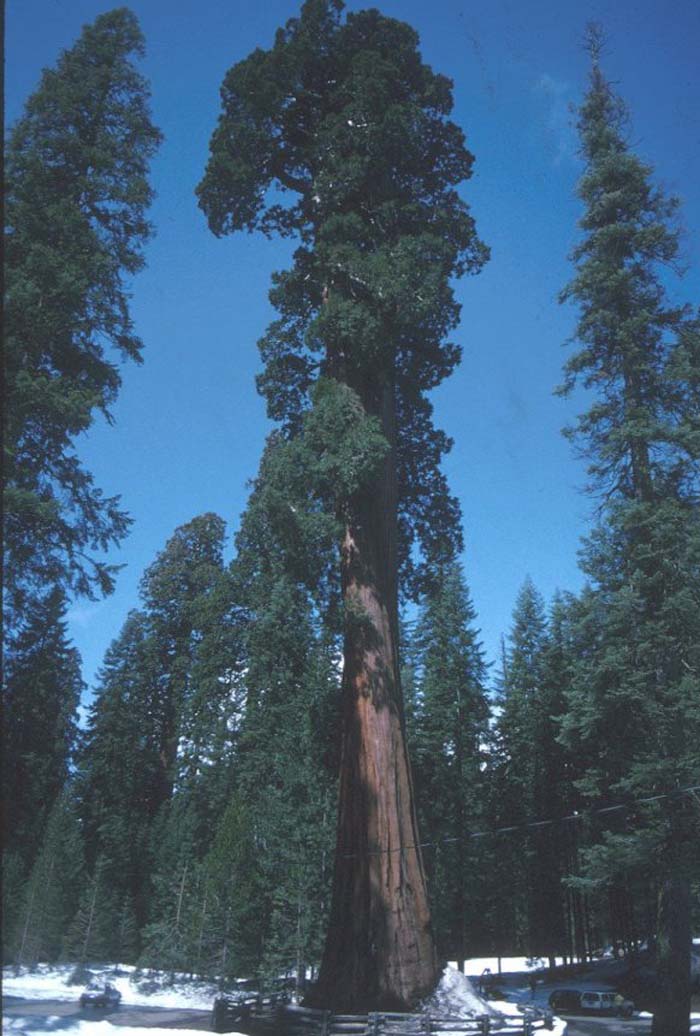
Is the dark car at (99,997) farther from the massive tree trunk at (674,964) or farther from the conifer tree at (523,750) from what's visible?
the conifer tree at (523,750)

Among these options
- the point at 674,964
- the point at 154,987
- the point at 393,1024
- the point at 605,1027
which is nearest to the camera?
the point at 393,1024

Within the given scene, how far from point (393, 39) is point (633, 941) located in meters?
39.6

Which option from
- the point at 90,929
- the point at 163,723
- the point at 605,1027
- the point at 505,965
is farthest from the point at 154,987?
the point at 505,965

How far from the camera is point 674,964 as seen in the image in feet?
47.7

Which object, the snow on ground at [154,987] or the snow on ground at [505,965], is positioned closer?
the snow on ground at [154,987]

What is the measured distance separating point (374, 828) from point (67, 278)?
937 cm

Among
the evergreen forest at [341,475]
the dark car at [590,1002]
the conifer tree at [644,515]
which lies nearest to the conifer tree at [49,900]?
the evergreen forest at [341,475]

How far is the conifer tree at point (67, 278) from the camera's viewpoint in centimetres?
1031

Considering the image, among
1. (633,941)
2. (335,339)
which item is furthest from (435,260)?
(633,941)

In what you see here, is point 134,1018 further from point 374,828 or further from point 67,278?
point 67,278

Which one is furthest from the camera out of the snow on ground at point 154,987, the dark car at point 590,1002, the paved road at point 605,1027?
the dark car at point 590,1002

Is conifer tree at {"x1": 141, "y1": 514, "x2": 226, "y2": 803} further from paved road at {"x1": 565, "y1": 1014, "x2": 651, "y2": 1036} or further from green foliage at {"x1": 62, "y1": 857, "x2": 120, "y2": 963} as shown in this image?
paved road at {"x1": 565, "y1": 1014, "x2": 651, "y2": 1036}

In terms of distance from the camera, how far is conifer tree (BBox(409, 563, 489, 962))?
31.6 metres

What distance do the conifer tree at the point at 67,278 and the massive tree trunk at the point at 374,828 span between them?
13.5 feet
